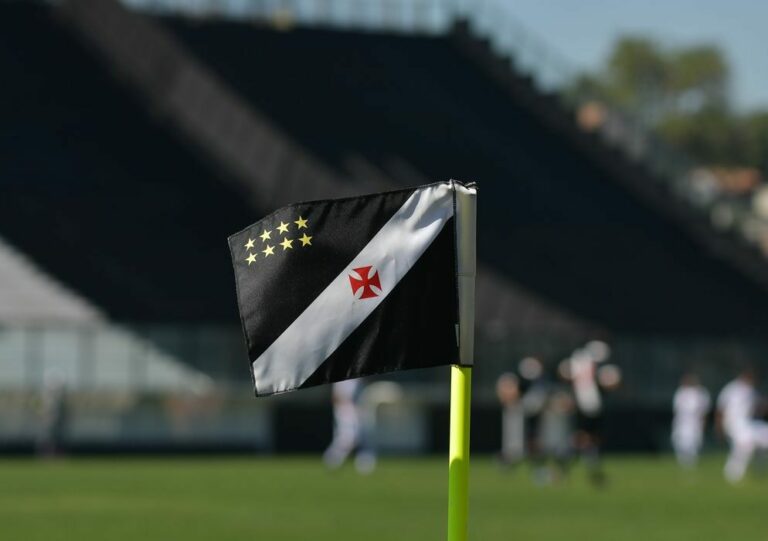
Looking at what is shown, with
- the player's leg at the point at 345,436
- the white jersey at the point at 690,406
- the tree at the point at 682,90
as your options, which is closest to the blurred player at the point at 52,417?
the player's leg at the point at 345,436

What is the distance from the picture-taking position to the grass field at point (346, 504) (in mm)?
22484

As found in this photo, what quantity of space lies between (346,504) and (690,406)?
2206 cm

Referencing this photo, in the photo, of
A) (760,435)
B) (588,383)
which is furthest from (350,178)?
(588,383)

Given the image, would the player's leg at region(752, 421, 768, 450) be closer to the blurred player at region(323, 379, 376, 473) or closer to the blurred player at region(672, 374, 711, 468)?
the blurred player at region(672, 374, 711, 468)

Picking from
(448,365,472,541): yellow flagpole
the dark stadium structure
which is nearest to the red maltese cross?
(448,365,472,541): yellow flagpole

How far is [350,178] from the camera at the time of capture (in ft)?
192

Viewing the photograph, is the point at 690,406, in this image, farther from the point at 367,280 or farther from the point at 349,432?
the point at 367,280

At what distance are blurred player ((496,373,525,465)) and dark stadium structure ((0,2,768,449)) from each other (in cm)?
84

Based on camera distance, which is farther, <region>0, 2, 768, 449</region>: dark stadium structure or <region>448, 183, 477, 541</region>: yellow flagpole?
<region>0, 2, 768, 449</region>: dark stadium structure

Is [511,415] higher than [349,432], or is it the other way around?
[511,415]

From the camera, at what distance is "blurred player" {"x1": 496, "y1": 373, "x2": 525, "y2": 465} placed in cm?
4491

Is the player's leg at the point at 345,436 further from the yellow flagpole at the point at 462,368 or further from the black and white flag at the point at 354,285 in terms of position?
the yellow flagpole at the point at 462,368

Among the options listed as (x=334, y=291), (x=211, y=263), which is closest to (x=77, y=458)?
(x=211, y=263)

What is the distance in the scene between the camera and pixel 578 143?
67688 millimetres
